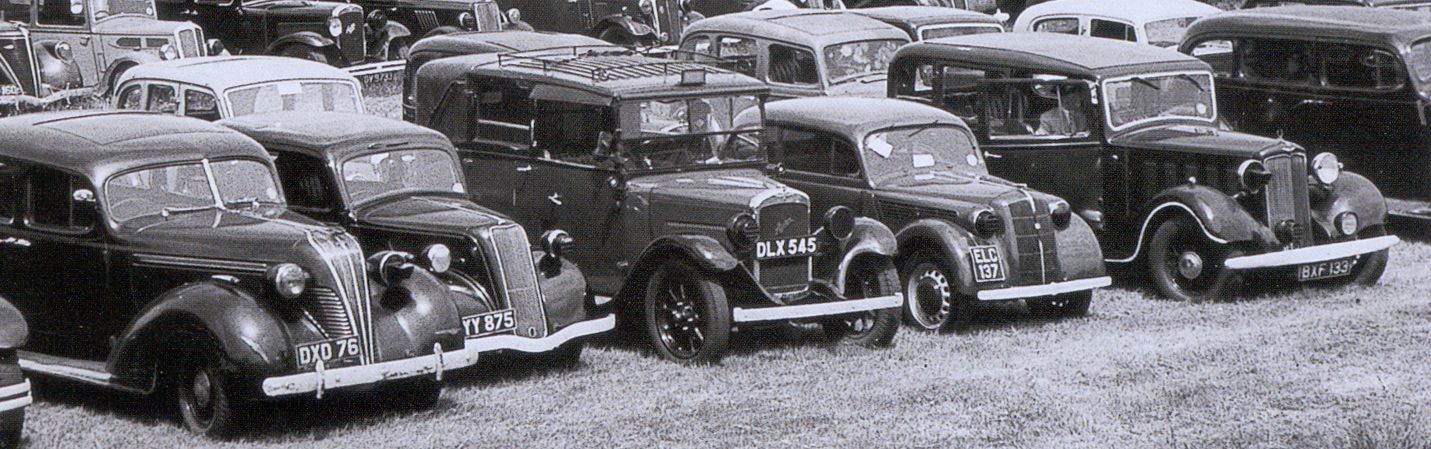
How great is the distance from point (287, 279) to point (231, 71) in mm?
5780

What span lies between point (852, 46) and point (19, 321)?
9.24 m

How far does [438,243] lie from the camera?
10250mm

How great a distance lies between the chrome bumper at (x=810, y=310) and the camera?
416 inches

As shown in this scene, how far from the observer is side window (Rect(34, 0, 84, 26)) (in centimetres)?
1903

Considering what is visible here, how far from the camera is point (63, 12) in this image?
62.6 ft

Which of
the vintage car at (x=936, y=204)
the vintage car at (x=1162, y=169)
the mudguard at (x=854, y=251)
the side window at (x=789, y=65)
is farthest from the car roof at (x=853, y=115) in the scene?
the side window at (x=789, y=65)

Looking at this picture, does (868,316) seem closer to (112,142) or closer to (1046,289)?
(1046,289)

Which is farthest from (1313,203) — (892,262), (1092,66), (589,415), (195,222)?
(195,222)

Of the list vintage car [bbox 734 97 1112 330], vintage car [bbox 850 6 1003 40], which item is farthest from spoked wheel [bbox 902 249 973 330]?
vintage car [bbox 850 6 1003 40]

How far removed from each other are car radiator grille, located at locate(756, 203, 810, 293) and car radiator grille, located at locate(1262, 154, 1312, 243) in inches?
144

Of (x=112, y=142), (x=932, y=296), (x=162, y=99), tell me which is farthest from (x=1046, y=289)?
(x=162, y=99)

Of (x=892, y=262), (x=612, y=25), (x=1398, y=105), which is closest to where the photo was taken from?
(x=892, y=262)

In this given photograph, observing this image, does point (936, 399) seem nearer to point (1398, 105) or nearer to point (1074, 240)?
point (1074, 240)

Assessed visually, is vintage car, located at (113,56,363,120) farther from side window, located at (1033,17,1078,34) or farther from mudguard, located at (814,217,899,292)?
side window, located at (1033,17,1078,34)
